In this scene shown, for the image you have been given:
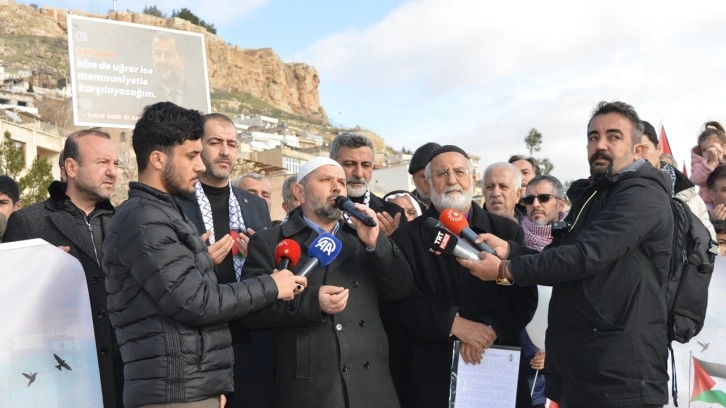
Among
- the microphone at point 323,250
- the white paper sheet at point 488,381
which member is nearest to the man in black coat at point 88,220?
the microphone at point 323,250

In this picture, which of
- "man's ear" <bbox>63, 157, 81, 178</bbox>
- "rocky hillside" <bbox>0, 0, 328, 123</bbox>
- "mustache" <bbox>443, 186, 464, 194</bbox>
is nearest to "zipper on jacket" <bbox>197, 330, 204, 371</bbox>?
"man's ear" <bbox>63, 157, 81, 178</bbox>

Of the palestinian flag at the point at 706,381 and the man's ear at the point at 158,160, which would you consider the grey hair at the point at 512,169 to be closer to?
the palestinian flag at the point at 706,381

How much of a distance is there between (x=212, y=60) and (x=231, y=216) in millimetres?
141306

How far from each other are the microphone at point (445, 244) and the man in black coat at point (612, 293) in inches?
11.4

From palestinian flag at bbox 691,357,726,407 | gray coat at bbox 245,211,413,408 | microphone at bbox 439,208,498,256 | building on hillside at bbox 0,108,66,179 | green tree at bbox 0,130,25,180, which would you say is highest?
building on hillside at bbox 0,108,66,179

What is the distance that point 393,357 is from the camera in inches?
228

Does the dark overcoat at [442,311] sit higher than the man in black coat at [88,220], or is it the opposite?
the man in black coat at [88,220]

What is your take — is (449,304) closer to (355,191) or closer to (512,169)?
(355,191)

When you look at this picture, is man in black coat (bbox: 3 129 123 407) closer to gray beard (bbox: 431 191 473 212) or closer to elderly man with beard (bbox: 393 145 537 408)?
elderly man with beard (bbox: 393 145 537 408)

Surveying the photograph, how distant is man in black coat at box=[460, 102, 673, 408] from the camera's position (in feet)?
14.2

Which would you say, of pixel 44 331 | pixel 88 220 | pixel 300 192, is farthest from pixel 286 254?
pixel 88 220

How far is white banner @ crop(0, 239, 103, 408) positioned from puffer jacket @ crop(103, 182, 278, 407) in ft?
2.11

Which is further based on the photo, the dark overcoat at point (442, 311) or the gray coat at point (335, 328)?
the dark overcoat at point (442, 311)

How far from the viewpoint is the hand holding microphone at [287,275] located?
4.36 m
